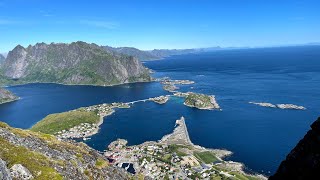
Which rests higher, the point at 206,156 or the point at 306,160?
the point at 306,160

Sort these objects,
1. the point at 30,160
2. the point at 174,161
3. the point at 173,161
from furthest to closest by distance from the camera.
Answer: the point at 173,161 → the point at 174,161 → the point at 30,160

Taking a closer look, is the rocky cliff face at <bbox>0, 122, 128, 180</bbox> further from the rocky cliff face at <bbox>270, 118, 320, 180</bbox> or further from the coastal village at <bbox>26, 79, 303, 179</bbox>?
the coastal village at <bbox>26, 79, 303, 179</bbox>

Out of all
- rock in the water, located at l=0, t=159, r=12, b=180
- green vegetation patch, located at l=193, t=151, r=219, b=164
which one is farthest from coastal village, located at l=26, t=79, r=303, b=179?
rock in the water, located at l=0, t=159, r=12, b=180

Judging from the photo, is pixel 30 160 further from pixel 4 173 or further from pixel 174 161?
pixel 174 161

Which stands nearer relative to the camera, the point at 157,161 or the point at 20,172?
the point at 20,172

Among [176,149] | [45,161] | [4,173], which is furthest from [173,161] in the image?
[4,173]

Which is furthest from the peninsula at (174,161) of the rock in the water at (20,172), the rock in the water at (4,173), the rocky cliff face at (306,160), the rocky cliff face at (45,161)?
the rocky cliff face at (306,160)

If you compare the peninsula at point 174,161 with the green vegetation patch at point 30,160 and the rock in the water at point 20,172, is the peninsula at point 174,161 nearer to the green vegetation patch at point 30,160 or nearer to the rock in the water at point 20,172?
the green vegetation patch at point 30,160
